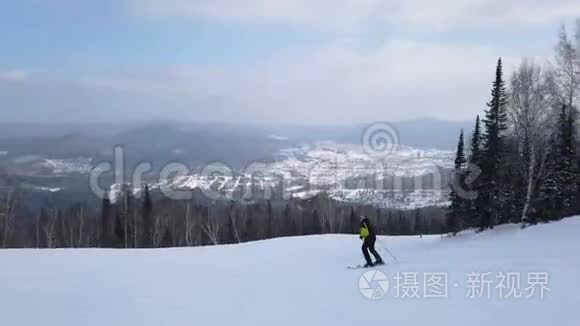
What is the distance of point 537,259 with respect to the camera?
11047 millimetres

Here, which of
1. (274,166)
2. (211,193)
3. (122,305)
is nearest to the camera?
(122,305)

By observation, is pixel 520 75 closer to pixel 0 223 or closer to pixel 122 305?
pixel 122 305

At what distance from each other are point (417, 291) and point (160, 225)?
112 ft

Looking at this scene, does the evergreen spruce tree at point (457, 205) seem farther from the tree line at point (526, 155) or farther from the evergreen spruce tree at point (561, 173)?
the evergreen spruce tree at point (561, 173)

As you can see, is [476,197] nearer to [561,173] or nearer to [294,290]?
[561,173]

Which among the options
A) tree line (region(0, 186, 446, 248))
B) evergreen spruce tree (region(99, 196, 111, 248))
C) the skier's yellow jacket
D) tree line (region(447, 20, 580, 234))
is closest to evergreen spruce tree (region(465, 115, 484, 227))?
tree line (region(447, 20, 580, 234))

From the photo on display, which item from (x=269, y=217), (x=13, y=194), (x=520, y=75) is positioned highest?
(x=520, y=75)

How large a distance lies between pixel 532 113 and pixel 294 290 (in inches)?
716

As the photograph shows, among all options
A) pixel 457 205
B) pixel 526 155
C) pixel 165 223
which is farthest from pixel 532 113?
pixel 165 223

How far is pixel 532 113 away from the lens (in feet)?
69.6

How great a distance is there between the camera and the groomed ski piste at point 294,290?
6973 mm

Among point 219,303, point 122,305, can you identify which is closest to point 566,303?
point 219,303

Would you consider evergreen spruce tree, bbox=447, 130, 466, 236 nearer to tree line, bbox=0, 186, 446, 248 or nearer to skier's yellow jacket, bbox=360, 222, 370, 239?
skier's yellow jacket, bbox=360, 222, 370, 239

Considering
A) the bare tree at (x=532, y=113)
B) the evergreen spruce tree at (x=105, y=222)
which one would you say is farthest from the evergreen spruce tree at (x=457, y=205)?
the evergreen spruce tree at (x=105, y=222)
